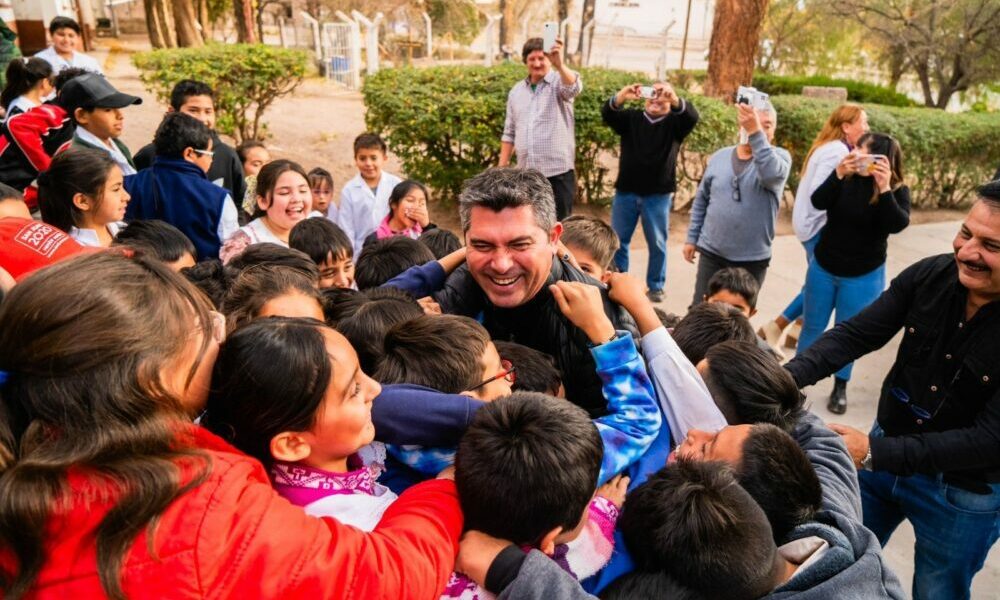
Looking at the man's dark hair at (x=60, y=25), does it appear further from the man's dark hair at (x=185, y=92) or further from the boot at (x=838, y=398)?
the boot at (x=838, y=398)

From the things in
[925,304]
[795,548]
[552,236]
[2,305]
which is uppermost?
[2,305]

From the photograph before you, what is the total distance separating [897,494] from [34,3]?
60.7ft

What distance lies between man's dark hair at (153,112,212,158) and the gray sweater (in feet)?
11.4

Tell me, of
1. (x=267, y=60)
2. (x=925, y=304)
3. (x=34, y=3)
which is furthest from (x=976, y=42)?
(x=34, y=3)

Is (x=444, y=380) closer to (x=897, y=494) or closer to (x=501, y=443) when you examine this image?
(x=501, y=443)

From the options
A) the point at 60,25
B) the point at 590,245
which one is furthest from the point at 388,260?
the point at 60,25

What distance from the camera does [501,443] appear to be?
52.5 inches

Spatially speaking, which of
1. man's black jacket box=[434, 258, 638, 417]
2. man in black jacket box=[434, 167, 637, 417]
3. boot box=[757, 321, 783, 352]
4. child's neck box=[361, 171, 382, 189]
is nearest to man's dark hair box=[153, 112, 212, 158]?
child's neck box=[361, 171, 382, 189]

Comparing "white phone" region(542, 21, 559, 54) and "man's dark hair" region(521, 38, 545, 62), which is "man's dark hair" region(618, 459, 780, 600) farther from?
"man's dark hair" region(521, 38, 545, 62)

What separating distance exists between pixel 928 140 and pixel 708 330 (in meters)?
8.18

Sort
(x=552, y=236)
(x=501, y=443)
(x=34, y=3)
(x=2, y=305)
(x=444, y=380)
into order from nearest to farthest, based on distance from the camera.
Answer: (x=2, y=305) < (x=501, y=443) < (x=444, y=380) < (x=552, y=236) < (x=34, y=3)

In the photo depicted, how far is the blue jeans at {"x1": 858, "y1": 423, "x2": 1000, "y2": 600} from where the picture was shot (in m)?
2.25

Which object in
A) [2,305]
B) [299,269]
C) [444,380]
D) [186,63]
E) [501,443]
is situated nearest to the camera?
[2,305]

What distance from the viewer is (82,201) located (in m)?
3.09
